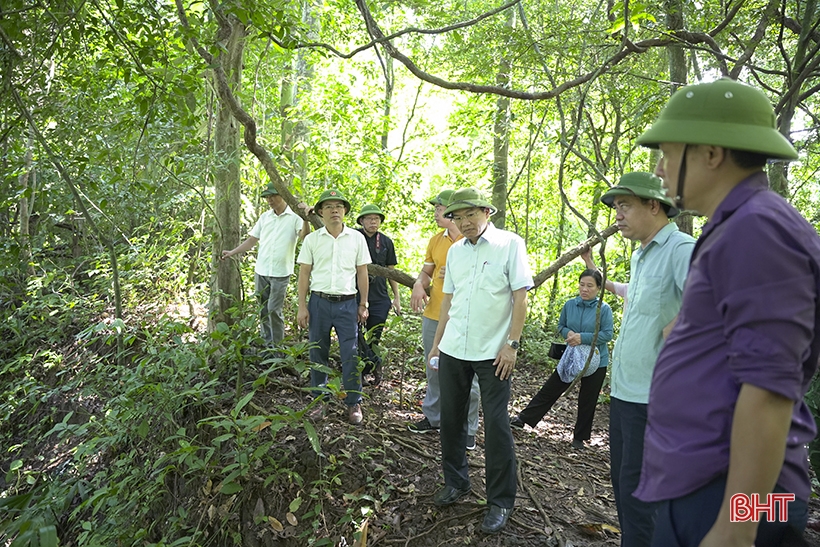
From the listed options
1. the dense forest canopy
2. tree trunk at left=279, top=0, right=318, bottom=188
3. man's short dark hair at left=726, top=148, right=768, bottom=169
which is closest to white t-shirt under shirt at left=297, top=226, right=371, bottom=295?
the dense forest canopy

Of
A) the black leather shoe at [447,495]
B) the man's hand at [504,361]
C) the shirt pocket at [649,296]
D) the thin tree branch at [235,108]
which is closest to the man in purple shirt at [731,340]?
the shirt pocket at [649,296]

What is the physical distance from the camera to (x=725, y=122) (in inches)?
54.5

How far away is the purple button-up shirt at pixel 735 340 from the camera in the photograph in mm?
1167

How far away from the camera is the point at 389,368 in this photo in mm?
7234

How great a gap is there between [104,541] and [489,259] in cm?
331

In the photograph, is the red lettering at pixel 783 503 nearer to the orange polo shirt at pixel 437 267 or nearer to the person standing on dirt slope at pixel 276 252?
the orange polo shirt at pixel 437 267

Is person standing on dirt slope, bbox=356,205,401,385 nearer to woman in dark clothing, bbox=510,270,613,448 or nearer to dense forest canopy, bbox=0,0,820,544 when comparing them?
dense forest canopy, bbox=0,0,820,544

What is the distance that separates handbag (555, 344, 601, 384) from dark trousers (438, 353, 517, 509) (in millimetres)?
2022

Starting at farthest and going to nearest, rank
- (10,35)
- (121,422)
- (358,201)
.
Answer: (358,201) < (121,422) < (10,35)

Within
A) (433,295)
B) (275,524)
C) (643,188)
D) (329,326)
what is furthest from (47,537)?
(433,295)

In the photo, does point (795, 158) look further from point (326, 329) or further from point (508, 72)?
→ point (508, 72)

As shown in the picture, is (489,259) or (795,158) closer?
(795,158)

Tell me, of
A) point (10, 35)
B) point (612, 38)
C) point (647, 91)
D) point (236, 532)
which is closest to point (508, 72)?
point (647, 91)

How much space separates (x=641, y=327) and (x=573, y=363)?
9.50ft
